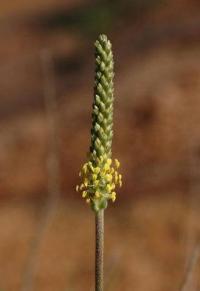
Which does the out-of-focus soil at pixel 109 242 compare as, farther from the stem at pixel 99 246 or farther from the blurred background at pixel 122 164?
the stem at pixel 99 246

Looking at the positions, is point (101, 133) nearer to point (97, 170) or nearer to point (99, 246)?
point (97, 170)

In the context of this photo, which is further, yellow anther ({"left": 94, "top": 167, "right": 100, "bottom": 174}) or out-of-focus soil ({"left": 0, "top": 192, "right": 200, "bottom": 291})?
out-of-focus soil ({"left": 0, "top": 192, "right": 200, "bottom": 291})

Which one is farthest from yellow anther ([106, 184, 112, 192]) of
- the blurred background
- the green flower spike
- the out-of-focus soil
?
the out-of-focus soil

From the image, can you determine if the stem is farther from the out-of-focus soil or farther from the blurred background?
the out-of-focus soil

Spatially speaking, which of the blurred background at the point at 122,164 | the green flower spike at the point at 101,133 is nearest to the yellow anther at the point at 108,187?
the green flower spike at the point at 101,133

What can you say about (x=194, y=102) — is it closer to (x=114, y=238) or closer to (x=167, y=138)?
(x=167, y=138)

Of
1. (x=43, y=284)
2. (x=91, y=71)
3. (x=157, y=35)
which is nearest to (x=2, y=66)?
(x=91, y=71)
